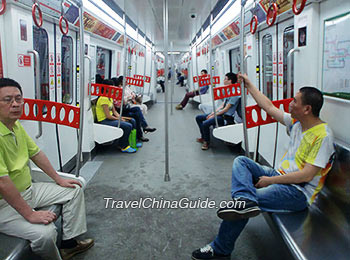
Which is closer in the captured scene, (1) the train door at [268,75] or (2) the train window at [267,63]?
(1) the train door at [268,75]

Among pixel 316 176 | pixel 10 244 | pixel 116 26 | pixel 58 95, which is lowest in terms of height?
pixel 10 244

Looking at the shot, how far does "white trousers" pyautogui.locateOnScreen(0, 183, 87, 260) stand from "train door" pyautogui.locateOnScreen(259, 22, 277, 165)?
2.62 m

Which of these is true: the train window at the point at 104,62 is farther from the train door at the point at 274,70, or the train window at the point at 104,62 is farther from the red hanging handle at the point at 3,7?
the red hanging handle at the point at 3,7

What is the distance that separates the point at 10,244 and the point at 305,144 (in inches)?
75.4

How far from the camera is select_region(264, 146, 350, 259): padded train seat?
1.86 m

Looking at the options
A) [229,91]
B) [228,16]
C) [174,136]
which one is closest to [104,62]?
[174,136]

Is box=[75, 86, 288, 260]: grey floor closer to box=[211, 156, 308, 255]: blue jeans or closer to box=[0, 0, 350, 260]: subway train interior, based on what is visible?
box=[0, 0, 350, 260]: subway train interior

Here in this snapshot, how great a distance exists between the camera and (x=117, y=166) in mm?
4598

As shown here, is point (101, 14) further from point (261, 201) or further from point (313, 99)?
point (261, 201)

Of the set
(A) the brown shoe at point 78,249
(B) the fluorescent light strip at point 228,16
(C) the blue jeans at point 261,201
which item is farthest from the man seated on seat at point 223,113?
(A) the brown shoe at point 78,249

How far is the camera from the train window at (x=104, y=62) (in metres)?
7.42

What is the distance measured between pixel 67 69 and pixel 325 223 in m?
3.68

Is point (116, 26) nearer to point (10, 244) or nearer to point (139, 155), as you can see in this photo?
point (139, 155)

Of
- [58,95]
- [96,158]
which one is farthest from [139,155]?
[58,95]
